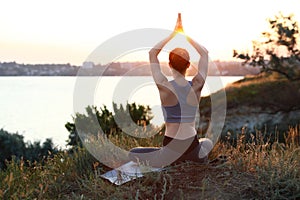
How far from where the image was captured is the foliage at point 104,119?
8.11m

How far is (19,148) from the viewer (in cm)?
791

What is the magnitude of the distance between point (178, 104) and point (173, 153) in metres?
0.53

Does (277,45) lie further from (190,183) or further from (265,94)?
(190,183)

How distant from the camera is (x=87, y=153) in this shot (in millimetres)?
5074

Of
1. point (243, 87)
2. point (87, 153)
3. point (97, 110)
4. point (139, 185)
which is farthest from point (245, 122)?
point (139, 185)

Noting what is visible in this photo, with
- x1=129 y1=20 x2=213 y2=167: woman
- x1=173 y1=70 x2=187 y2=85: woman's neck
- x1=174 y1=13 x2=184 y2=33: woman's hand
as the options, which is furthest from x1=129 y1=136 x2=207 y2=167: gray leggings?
x1=174 y1=13 x2=184 y2=33: woman's hand

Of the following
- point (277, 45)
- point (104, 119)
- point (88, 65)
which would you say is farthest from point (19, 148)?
point (277, 45)

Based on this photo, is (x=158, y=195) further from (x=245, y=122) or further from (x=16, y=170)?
(x=245, y=122)

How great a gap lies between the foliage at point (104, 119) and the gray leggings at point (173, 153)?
3.21 metres

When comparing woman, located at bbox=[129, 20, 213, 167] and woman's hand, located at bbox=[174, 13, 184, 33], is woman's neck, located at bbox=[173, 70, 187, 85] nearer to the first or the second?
woman, located at bbox=[129, 20, 213, 167]

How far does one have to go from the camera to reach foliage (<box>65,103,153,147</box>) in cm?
811

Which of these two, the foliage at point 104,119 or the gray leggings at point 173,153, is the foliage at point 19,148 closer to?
the foliage at point 104,119

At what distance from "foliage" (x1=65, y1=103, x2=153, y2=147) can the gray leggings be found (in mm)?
3205

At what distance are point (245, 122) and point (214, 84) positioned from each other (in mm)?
10854
